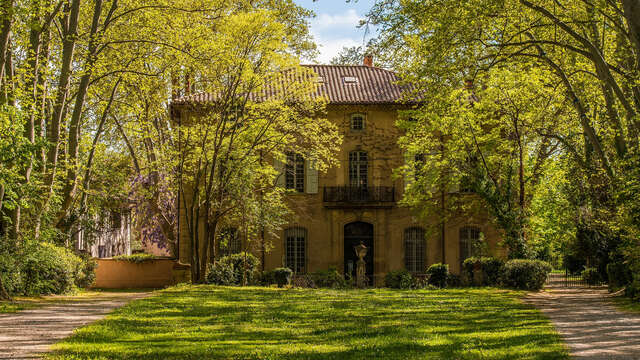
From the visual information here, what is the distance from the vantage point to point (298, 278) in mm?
26625

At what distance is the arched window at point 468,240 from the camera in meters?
29.4

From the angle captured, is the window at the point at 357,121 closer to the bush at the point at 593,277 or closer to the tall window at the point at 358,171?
the tall window at the point at 358,171

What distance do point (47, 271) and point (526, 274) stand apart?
44.9 ft

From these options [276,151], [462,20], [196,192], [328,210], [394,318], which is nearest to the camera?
[394,318]

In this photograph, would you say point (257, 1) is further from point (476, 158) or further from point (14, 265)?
point (14, 265)

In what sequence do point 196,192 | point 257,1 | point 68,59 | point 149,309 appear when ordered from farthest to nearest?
point 257,1 → point 196,192 → point 68,59 → point 149,309

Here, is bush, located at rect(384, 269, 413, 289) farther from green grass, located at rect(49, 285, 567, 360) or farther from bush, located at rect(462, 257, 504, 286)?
green grass, located at rect(49, 285, 567, 360)

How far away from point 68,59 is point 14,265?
17.3 feet

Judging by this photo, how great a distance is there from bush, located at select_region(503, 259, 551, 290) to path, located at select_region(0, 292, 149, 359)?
12128mm

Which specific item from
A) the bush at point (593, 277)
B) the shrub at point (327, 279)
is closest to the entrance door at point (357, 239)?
the shrub at point (327, 279)

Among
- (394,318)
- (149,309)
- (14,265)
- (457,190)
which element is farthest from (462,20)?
(457,190)

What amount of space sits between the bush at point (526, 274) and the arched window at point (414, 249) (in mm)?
8315

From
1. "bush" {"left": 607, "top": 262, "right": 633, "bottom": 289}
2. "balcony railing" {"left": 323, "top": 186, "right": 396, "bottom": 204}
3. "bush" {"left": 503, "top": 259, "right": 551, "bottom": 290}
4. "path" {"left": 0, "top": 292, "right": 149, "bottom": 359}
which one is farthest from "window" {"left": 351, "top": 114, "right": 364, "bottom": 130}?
"path" {"left": 0, "top": 292, "right": 149, "bottom": 359}

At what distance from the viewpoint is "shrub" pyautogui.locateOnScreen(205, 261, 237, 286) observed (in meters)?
21.9
